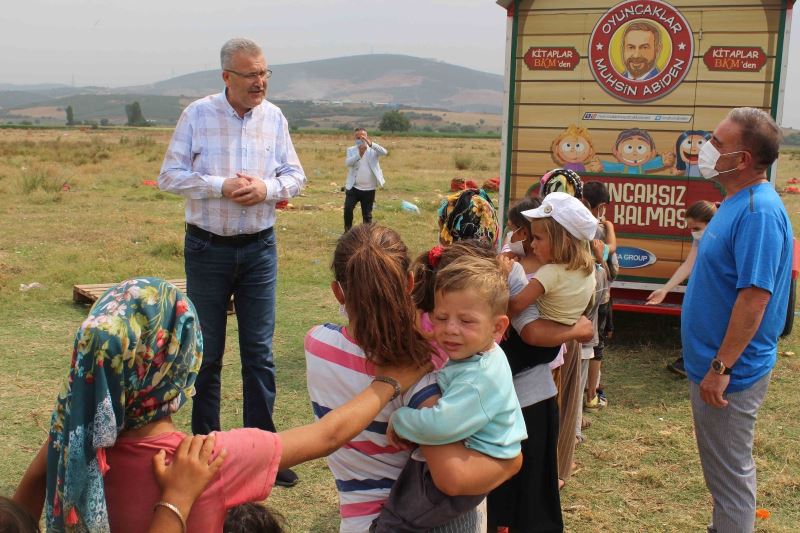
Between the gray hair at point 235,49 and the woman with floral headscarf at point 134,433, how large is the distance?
228cm

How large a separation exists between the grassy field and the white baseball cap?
159cm

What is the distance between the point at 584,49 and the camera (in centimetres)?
587

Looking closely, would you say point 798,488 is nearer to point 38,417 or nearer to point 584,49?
point 584,49

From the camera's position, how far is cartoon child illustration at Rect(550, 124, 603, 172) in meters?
6.02

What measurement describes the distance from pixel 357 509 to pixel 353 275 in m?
0.68

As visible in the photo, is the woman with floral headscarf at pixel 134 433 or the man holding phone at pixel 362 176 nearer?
the woman with floral headscarf at pixel 134 433

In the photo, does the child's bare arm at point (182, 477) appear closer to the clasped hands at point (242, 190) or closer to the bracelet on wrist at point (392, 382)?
the bracelet on wrist at point (392, 382)

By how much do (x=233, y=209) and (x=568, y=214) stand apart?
67.8 inches

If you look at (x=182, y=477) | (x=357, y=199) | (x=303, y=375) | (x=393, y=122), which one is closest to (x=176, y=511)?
(x=182, y=477)

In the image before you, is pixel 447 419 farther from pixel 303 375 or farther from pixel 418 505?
pixel 303 375

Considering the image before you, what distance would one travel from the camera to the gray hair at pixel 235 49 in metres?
3.68

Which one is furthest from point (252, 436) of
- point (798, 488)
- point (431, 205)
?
point (431, 205)

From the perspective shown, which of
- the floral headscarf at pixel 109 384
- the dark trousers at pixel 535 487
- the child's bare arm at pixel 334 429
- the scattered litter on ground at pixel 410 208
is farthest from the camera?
the scattered litter on ground at pixel 410 208

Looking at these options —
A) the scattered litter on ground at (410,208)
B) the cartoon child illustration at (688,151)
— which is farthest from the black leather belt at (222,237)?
the scattered litter on ground at (410,208)
